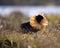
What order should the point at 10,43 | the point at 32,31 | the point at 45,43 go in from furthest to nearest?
the point at 32,31, the point at 10,43, the point at 45,43

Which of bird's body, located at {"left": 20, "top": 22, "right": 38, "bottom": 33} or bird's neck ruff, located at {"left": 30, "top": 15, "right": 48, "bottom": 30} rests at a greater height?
bird's neck ruff, located at {"left": 30, "top": 15, "right": 48, "bottom": 30}

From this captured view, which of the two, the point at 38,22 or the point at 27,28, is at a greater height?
the point at 38,22

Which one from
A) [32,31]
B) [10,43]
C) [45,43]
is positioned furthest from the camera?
[32,31]

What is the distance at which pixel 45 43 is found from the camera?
5.46 m

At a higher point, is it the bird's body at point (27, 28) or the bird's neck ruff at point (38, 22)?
the bird's neck ruff at point (38, 22)

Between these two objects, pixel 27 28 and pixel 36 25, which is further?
pixel 27 28

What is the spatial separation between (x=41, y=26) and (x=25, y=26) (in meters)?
0.37

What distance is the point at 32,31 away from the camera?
6629 mm

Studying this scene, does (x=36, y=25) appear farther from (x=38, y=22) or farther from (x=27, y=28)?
(x=27, y=28)

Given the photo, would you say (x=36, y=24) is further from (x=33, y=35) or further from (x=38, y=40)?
(x=38, y=40)

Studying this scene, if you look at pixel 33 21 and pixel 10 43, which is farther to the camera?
pixel 33 21

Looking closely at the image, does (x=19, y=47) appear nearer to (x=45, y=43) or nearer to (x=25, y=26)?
(x=45, y=43)

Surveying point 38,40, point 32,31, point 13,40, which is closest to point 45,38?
point 38,40

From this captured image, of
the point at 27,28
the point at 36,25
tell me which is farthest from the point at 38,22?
the point at 27,28
